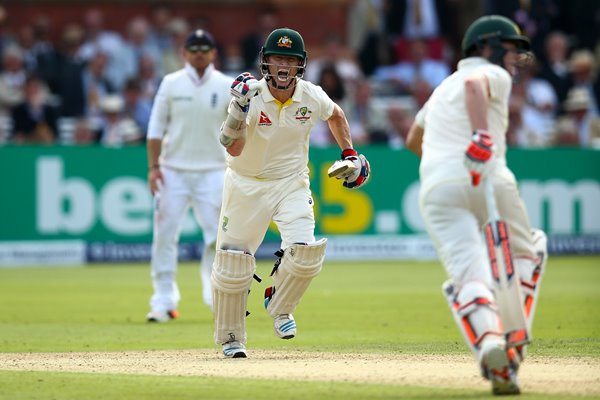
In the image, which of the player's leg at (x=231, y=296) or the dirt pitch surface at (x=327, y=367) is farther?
the player's leg at (x=231, y=296)

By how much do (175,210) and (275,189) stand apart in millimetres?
2772

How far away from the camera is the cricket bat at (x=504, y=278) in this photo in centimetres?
629

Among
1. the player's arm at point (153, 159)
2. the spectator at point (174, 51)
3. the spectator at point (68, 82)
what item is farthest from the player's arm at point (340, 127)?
the spectator at point (174, 51)

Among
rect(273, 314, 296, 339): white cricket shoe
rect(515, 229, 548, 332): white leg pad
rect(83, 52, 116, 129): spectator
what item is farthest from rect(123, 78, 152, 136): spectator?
rect(515, 229, 548, 332): white leg pad

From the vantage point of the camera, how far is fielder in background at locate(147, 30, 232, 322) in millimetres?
10719

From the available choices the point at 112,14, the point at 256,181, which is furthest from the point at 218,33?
the point at 256,181

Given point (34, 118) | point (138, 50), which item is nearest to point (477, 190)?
point (34, 118)

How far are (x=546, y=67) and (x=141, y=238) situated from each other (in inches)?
284

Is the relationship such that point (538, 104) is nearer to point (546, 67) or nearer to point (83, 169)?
point (546, 67)

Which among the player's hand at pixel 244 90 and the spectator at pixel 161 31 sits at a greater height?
the player's hand at pixel 244 90

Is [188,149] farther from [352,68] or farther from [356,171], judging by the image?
[352,68]

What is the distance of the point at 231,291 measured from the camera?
313 inches

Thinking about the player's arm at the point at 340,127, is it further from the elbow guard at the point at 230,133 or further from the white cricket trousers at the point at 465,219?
the white cricket trousers at the point at 465,219

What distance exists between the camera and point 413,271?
15609 mm
